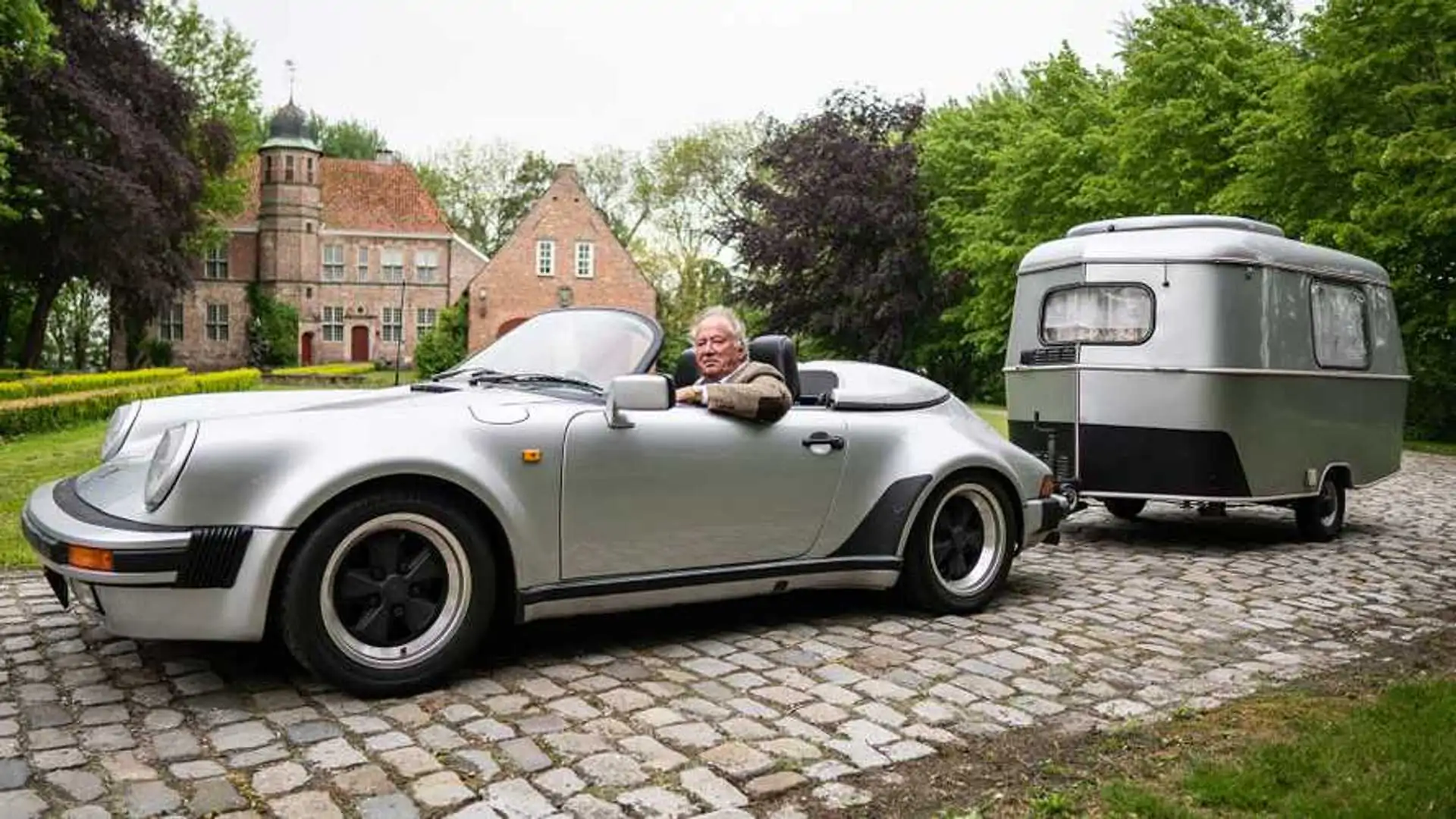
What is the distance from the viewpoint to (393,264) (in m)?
59.4

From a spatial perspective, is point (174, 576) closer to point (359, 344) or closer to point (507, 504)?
point (507, 504)

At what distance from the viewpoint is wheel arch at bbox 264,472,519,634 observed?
3.86 metres

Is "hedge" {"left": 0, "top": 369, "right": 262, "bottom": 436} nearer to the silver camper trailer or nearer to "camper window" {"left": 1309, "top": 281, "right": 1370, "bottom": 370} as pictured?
the silver camper trailer

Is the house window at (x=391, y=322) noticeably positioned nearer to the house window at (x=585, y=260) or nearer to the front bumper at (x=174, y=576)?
the house window at (x=585, y=260)

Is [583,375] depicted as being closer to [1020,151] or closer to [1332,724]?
[1332,724]

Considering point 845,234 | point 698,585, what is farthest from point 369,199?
point 698,585

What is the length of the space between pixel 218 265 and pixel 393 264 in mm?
8928

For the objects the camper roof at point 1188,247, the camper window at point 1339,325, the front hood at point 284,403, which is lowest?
the front hood at point 284,403

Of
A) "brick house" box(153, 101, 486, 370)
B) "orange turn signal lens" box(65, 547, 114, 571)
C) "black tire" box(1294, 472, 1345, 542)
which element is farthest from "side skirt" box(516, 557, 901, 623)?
"brick house" box(153, 101, 486, 370)

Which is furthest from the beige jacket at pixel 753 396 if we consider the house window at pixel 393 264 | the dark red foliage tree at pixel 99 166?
the house window at pixel 393 264

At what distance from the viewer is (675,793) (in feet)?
10.7

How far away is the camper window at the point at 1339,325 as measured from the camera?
875cm

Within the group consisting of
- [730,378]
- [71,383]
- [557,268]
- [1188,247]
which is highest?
[557,268]

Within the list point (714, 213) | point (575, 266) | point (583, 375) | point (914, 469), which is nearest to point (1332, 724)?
point (914, 469)
